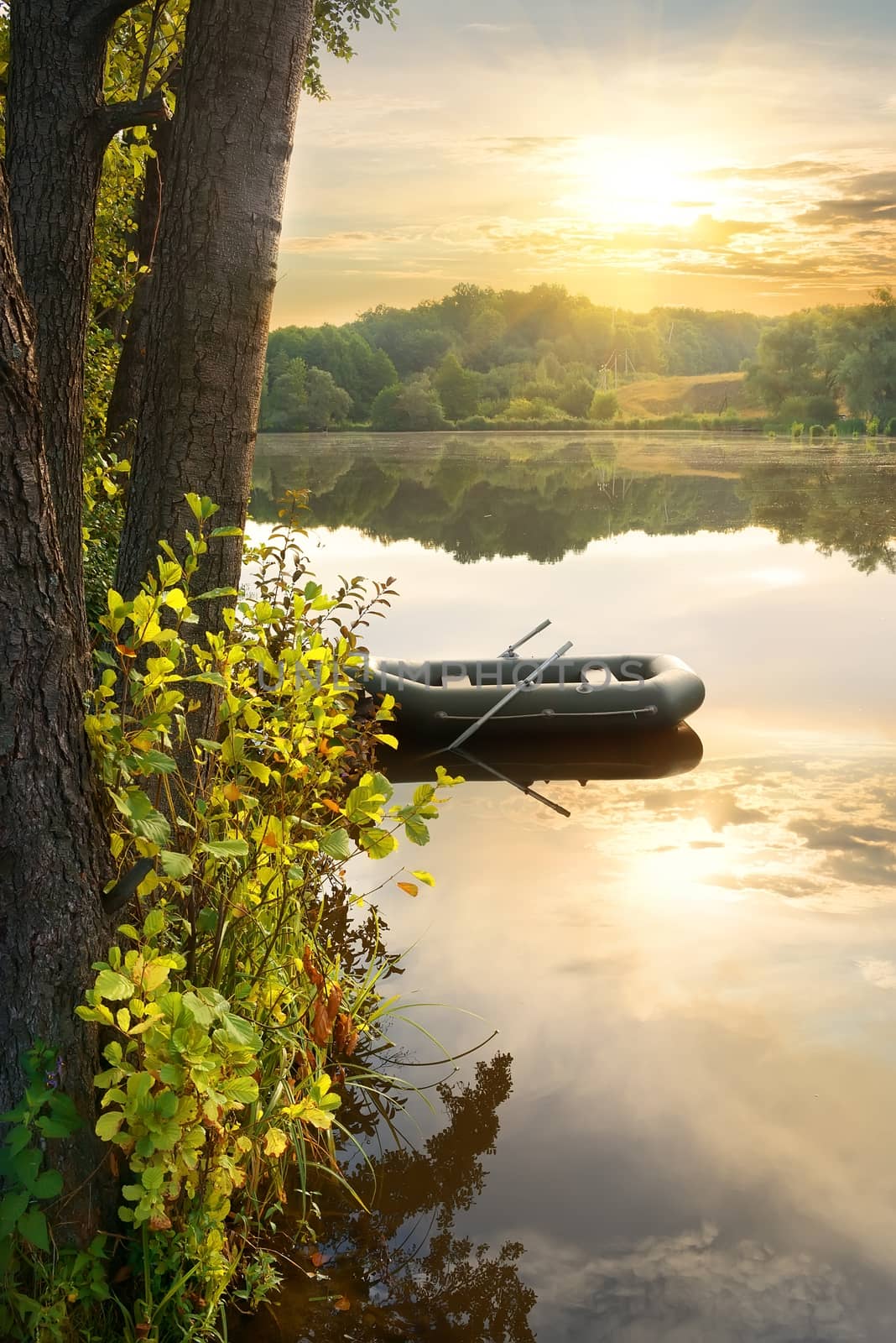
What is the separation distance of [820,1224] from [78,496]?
2970 millimetres

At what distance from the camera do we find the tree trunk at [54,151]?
11.1 ft

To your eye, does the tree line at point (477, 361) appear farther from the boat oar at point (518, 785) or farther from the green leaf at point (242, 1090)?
the green leaf at point (242, 1090)

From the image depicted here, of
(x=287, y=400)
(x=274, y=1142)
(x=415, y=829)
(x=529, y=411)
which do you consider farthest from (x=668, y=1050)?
(x=529, y=411)

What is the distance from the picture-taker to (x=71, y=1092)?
7.19 ft

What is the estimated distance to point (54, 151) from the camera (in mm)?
3418

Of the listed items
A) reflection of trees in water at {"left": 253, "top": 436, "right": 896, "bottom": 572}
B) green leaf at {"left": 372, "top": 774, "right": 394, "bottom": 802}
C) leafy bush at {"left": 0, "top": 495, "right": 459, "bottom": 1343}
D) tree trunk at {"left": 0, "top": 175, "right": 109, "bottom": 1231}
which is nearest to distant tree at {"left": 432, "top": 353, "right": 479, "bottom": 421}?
reflection of trees in water at {"left": 253, "top": 436, "right": 896, "bottom": 572}

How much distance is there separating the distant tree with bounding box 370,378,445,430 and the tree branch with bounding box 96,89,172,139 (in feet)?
191

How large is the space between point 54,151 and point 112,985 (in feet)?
8.49

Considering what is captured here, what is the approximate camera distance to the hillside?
69062 mm

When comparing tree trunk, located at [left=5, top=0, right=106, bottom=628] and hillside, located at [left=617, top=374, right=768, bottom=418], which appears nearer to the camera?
tree trunk, located at [left=5, top=0, right=106, bottom=628]

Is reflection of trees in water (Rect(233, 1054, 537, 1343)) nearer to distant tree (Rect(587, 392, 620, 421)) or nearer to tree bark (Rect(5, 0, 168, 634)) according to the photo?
tree bark (Rect(5, 0, 168, 634))

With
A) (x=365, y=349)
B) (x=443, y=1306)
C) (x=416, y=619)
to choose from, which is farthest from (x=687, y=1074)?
(x=365, y=349)

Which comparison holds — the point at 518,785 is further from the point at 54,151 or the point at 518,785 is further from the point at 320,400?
the point at 320,400

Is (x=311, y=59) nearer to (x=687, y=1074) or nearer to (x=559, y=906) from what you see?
(x=559, y=906)
